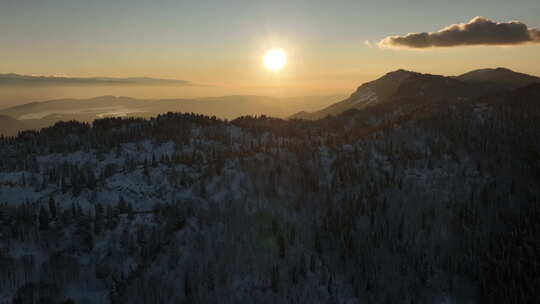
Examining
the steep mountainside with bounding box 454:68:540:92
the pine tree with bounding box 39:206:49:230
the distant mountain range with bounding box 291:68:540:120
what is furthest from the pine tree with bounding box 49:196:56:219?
the steep mountainside with bounding box 454:68:540:92

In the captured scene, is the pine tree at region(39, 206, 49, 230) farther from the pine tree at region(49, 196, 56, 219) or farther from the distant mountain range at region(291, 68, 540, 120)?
the distant mountain range at region(291, 68, 540, 120)

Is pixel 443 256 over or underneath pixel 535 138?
underneath

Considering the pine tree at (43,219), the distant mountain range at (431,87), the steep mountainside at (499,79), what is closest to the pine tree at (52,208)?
the pine tree at (43,219)

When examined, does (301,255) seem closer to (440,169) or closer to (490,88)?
(440,169)

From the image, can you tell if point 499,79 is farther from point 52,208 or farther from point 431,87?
point 52,208

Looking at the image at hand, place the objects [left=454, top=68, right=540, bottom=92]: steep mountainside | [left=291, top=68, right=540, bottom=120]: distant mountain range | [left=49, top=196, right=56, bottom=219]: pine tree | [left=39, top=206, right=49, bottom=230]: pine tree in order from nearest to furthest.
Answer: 1. [left=39, top=206, right=49, bottom=230]: pine tree
2. [left=49, top=196, right=56, bottom=219]: pine tree
3. [left=291, top=68, right=540, bottom=120]: distant mountain range
4. [left=454, top=68, right=540, bottom=92]: steep mountainside

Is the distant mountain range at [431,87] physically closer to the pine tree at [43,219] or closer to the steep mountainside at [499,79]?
the steep mountainside at [499,79]

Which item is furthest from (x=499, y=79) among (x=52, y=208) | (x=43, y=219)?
(x=43, y=219)

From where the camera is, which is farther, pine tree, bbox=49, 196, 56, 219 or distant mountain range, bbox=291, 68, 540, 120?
distant mountain range, bbox=291, 68, 540, 120

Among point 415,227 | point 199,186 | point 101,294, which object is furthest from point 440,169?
point 101,294
